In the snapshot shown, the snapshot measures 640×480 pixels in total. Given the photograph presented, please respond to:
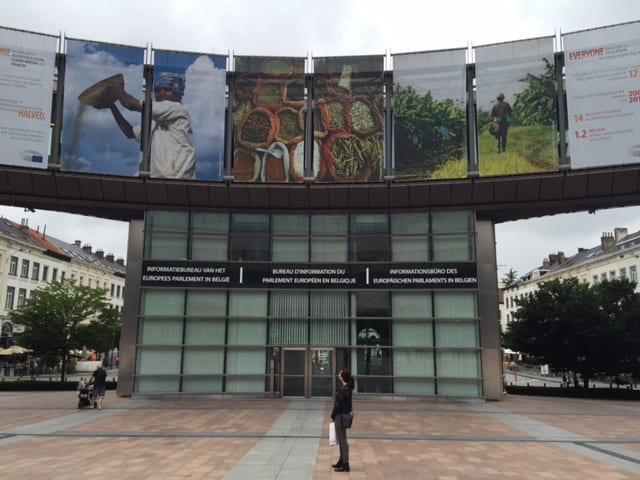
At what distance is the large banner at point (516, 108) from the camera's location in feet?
73.4

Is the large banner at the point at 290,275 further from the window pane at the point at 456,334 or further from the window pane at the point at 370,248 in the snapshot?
the window pane at the point at 456,334

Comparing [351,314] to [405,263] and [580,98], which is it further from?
[580,98]

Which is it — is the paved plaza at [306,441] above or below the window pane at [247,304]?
below

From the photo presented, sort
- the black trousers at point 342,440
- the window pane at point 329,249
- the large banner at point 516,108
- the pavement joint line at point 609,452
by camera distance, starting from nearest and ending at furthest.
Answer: the black trousers at point 342,440
the pavement joint line at point 609,452
the large banner at point 516,108
the window pane at point 329,249

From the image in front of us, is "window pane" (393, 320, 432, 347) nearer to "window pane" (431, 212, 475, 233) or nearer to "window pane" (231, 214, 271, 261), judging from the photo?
"window pane" (431, 212, 475, 233)

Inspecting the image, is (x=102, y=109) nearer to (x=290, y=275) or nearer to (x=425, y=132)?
(x=290, y=275)

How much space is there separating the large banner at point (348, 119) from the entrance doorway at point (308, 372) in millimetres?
7705

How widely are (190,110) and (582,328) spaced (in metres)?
22.3

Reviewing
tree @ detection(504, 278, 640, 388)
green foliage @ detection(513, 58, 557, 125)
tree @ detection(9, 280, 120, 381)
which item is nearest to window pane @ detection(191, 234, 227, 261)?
tree @ detection(9, 280, 120, 381)

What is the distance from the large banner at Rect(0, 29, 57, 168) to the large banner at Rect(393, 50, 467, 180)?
15.2m

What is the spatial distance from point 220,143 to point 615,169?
54.6 feet

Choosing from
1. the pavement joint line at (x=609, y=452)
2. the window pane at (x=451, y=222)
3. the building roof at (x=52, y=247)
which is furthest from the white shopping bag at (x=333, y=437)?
the building roof at (x=52, y=247)

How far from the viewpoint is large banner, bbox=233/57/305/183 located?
931 inches

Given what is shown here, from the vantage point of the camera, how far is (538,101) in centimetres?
2273
